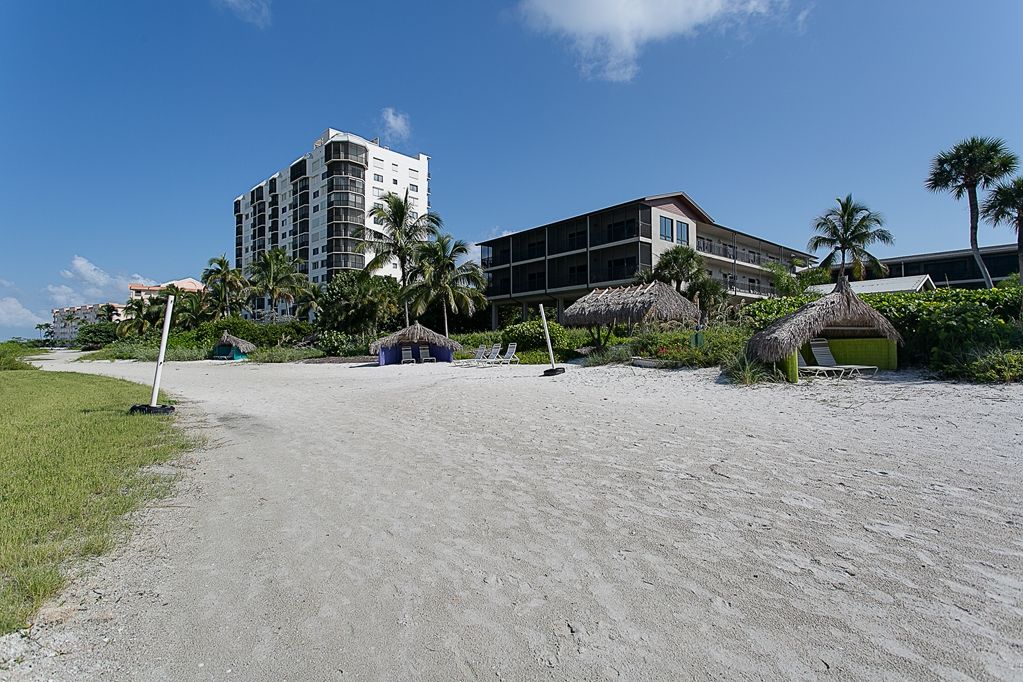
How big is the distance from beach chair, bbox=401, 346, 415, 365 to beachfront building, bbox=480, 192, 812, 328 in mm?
19937

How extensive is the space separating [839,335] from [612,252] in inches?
1219

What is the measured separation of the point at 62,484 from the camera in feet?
16.3

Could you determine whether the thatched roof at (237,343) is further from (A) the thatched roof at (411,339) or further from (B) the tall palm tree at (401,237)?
(A) the thatched roof at (411,339)

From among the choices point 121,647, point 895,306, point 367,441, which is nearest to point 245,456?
point 367,441

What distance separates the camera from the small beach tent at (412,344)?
2692 cm

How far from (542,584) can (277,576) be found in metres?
1.65

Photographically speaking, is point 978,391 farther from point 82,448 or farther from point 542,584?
point 82,448

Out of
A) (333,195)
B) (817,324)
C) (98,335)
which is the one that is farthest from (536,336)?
(98,335)

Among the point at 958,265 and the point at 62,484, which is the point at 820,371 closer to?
the point at 62,484

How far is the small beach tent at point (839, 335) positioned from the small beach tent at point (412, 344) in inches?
667

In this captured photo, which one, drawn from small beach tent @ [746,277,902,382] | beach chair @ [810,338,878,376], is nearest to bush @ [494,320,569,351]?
beach chair @ [810,338,878,376]

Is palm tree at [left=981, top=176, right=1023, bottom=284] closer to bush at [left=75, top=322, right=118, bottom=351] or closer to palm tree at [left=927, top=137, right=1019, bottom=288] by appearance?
palm tree at [left=927, top=137, right=1019, bottom=288]

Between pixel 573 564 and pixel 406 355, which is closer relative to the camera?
pixel 573 564

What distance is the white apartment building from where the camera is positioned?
2835 inches
